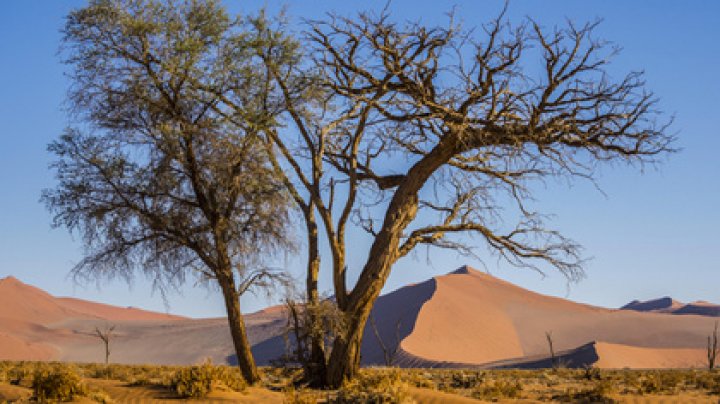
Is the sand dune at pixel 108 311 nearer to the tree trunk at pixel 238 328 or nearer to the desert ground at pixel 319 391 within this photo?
the tree trunk at pixel 238 328

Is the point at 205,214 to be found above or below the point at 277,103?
below

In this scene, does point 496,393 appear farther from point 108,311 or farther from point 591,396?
point 108,311

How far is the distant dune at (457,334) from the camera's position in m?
83.6

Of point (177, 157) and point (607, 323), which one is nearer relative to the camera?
point (177, 157)

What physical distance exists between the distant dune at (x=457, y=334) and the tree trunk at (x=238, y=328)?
2297 inches

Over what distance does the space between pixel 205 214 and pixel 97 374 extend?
773 cm

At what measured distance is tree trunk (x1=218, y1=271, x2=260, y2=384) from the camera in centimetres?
1714

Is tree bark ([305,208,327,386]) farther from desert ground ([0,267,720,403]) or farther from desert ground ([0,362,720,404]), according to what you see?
desert ground ([0,267,720,403])

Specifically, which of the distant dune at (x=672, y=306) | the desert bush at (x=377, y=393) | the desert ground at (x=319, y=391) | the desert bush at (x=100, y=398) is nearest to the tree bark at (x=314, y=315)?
the desert ground at (x=319, y=391)

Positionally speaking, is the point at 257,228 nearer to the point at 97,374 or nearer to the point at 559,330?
the point at 97,374

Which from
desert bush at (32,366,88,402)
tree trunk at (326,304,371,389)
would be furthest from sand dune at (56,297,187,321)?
desert bush at (32,366,88,402)

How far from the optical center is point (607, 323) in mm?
102250

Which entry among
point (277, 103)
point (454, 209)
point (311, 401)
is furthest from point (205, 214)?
point (311, 401)

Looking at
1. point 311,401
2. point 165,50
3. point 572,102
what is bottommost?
point 311,401
